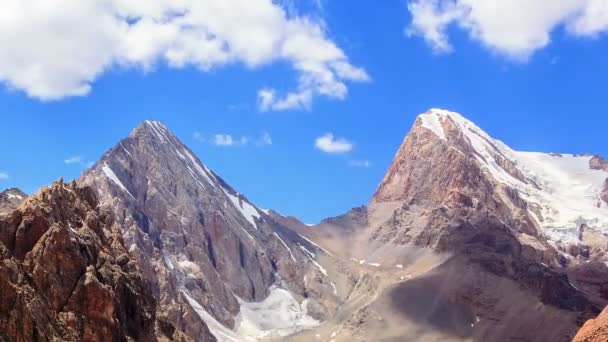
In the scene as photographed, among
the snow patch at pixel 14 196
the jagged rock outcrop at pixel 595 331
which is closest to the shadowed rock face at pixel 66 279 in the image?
the jagged rock outcrop at pixel 595 331

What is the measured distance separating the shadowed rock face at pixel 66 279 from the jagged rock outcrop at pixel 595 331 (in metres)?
43.9

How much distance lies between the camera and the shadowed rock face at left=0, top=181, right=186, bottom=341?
66.6 metres

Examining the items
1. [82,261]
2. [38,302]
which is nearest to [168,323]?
[82,261]

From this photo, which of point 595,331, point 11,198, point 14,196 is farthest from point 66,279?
point 14,196

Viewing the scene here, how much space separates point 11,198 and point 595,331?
5107 inches

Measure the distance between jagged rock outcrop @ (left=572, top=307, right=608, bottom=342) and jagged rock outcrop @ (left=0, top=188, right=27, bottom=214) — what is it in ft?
365

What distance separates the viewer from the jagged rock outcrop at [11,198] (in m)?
134

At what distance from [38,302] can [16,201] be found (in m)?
80.6

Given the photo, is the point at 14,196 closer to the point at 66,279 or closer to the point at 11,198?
the point at 11,198

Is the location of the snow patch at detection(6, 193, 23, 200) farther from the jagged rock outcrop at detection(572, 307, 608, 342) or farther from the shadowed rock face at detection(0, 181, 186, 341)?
the jagged rock outcrop at detection(572, 307, 608, 342)

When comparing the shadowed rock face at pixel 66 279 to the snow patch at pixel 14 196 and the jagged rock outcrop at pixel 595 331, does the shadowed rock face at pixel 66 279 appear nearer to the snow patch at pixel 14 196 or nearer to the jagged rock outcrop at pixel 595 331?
the jagged rock outcrop at pixel 595 331

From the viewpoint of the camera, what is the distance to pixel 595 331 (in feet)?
101

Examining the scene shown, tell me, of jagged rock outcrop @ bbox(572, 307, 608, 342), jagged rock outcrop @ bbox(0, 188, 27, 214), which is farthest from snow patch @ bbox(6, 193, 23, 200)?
jagged rock outcrop @ bbox(572, 307, 608, 342)

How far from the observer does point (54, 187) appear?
9212cm
